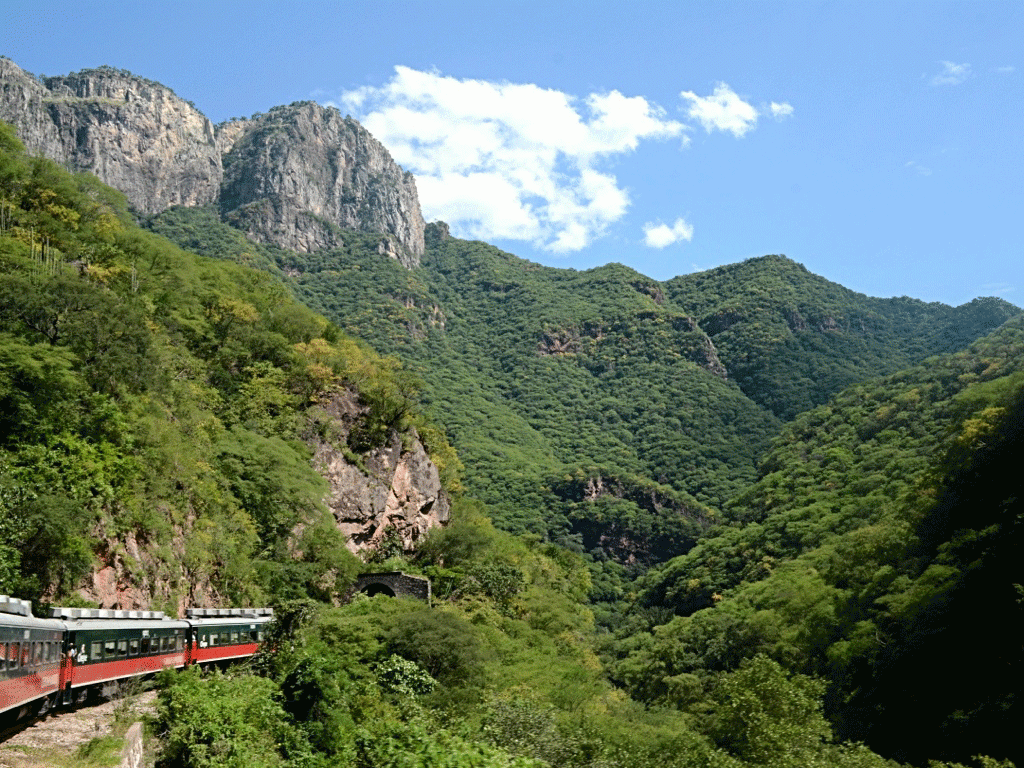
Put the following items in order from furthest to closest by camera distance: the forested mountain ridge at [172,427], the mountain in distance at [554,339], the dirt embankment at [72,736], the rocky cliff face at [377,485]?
the mountain in distance at [554,339] < the rocky cliff face at [377,485] < the forested mountain ridge at [172,427] < the dirt embankment at [72,736]

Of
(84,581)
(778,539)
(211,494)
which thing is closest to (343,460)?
(211,494)

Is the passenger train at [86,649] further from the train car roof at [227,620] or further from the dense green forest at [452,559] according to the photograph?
the dense green forest at [452,559]

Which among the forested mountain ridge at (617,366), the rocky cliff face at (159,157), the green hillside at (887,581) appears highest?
the rocky cliff face at (159,157)

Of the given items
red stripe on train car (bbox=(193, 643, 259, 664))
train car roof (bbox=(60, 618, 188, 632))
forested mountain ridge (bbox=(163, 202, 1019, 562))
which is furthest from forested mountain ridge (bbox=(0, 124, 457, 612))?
forested mountain ridge (bbox=(163, 202, 1019, 562))

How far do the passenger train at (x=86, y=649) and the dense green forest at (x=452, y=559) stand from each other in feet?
Answer: 4.61

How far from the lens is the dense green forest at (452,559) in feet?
94.6

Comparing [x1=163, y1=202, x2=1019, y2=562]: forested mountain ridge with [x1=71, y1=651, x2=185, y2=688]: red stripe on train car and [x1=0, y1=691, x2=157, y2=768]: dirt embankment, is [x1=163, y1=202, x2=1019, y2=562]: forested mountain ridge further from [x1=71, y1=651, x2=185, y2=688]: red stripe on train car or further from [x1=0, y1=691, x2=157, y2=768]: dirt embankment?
[x1=0, y1=691, x2=157, y2=768]: dirt embankment

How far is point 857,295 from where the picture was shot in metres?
192

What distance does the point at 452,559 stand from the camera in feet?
195

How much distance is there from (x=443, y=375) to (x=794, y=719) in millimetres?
118762

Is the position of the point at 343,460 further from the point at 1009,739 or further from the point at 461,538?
the point at 1009,739

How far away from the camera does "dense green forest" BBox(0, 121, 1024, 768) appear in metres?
28.8

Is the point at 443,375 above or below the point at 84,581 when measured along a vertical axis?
above

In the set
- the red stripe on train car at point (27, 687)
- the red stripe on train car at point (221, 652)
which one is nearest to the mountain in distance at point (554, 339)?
the red stripe on train car at point (221, 652)
